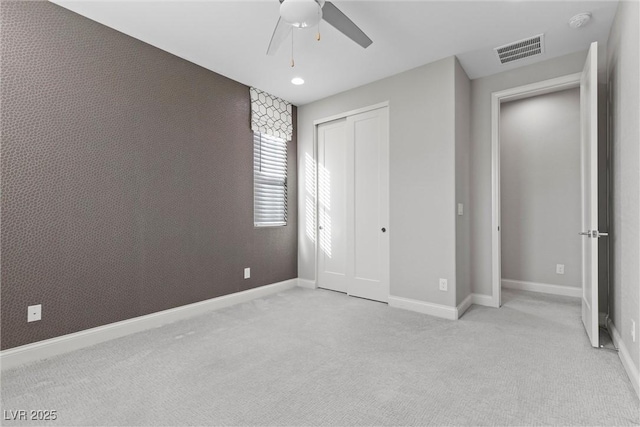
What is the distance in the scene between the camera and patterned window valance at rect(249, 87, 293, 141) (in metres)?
3.97

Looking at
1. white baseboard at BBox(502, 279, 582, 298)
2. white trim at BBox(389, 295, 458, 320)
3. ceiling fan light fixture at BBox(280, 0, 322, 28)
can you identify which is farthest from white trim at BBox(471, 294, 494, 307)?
ceiling fan light fixture at BBox(280, 0, 322, 28)

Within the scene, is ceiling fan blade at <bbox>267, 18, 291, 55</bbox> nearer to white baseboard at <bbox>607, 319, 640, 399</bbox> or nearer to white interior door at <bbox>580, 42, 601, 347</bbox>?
white interior door at <bbox>580, 42, 601, 347</bbox>

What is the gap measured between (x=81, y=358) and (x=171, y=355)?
2.11 ft

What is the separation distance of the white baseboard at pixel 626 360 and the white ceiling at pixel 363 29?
8.13 ft

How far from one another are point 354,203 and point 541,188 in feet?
8.06

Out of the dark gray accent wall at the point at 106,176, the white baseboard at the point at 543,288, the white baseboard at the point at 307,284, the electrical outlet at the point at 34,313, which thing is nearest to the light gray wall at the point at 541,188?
the white baseboard at the point at 543,288

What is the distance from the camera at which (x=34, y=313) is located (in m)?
2.29

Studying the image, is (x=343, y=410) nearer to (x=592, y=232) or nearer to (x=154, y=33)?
(x=592, y=232)

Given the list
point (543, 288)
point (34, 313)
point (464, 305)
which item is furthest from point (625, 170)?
point (34, 313)

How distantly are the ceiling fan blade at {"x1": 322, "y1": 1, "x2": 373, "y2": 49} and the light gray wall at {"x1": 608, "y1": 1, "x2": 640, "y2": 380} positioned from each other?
1626 millimetres

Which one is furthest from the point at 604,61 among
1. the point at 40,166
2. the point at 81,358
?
the point at 81,358

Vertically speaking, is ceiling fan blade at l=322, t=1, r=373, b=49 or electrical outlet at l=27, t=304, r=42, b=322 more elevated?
ceiling fan blade at l=322, t=1, r=373, b=49

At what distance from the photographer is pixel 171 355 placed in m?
2.35

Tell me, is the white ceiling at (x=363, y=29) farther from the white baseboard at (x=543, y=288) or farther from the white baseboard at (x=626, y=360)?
the white baseboard at (x=543, y=288)
